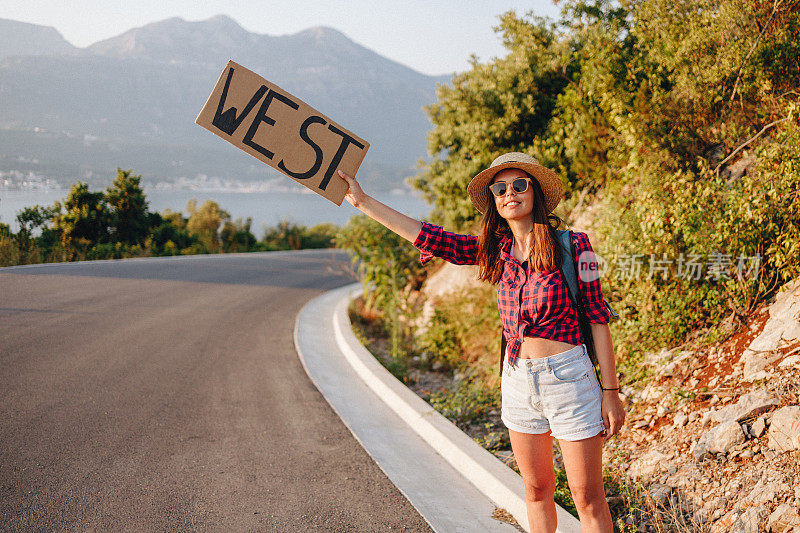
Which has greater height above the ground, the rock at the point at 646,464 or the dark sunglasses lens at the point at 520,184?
the dark sunglasses lens at the point at 520,184

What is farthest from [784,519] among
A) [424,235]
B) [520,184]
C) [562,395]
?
[424,235]

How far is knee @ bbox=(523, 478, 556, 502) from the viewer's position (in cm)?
228

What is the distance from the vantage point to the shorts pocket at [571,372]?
2098 millimetres

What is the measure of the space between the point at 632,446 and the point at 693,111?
3.82 meters

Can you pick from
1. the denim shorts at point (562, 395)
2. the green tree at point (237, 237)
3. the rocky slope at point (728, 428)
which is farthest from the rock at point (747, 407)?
the green tree at point (237, 237)

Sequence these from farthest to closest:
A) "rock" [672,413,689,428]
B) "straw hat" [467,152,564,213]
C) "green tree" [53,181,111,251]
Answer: "green tree" [53,181,111,251]
"rock" [672,413,689,428]
"straw hat" [467,152,564,213]

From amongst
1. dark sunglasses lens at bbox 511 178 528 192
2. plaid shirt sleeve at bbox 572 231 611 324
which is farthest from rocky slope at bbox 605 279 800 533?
dark sunglasses lens at bbox 511 178 528 192

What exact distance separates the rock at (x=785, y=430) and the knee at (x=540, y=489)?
1635 mm

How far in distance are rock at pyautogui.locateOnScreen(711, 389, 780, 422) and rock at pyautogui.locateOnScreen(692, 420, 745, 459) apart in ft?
0.22

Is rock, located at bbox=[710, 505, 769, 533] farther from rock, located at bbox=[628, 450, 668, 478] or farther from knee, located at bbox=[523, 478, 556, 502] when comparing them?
knee, located at bbox=[523, 478, 556, 502]

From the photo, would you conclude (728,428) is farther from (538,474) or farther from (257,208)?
(257,208)

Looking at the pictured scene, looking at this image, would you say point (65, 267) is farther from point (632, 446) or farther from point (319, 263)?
point (632, 446)

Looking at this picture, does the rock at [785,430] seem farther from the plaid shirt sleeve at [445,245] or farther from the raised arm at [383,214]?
the raised arm at [383,214]

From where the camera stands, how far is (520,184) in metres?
2.32
